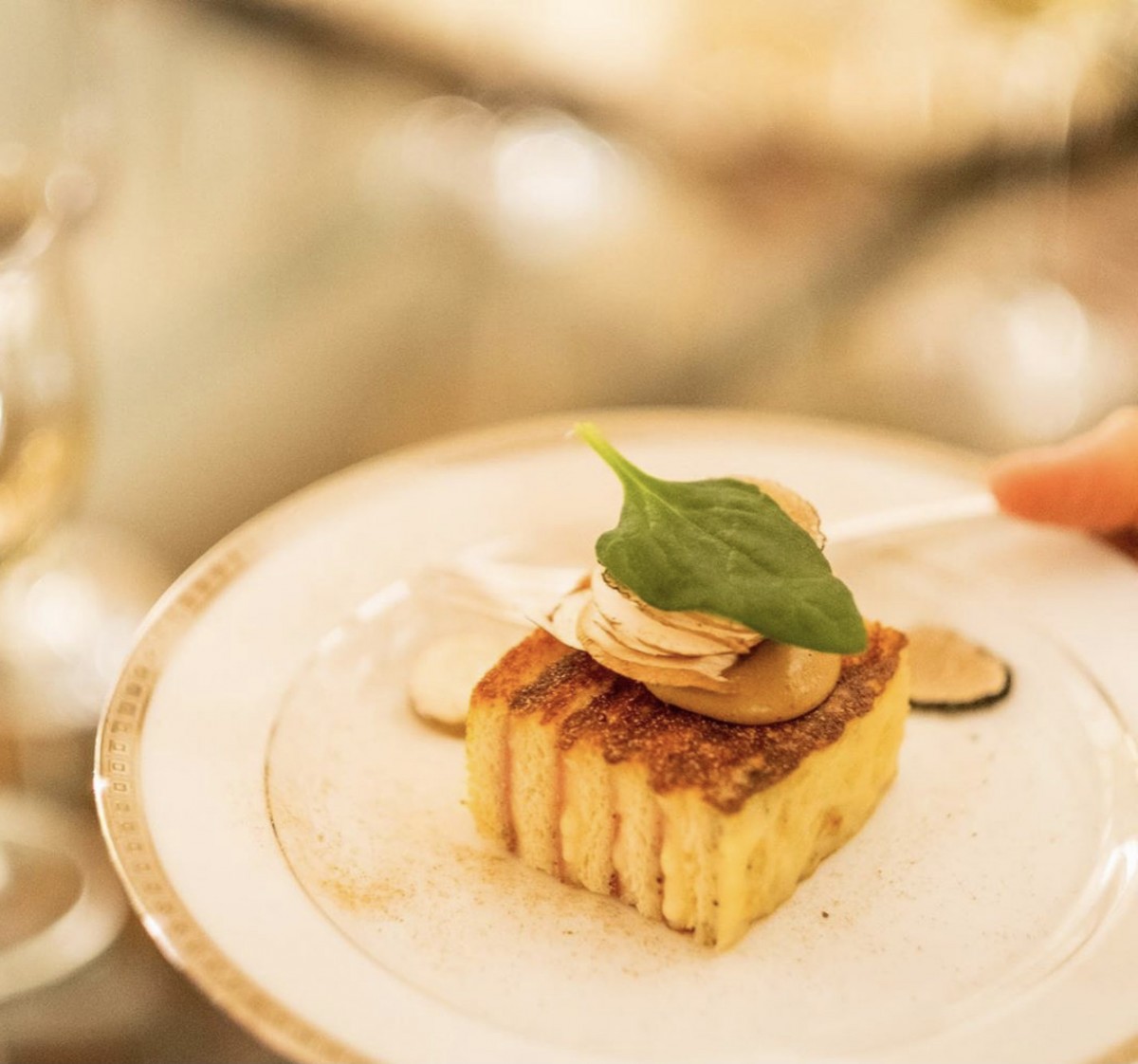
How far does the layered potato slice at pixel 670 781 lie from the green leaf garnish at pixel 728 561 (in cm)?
13

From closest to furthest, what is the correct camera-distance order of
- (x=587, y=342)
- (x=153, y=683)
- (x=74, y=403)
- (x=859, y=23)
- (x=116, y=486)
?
(x=153, y=683)
(x=74, y=403)
(x=116, y=486)
(x=587, y=342)
(x=859, y=23)

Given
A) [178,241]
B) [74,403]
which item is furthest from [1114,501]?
[178,241]

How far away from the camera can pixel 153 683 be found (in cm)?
138

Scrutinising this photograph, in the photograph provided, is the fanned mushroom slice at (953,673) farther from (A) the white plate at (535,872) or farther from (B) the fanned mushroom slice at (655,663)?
(B) the fanned mushroom slice at (655,663)

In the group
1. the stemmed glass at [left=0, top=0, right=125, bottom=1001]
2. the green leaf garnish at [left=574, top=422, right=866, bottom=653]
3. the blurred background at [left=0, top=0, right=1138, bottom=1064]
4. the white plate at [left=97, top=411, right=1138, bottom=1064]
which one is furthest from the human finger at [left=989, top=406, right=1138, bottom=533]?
the stemmed glass at [left=0, top=0, right=125, bottom=1001]

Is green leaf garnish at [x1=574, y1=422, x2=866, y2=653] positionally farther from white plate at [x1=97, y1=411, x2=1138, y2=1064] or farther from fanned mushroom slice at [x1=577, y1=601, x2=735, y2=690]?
white plate at [x1=97, y1=411, x2=1138, y2=1064]

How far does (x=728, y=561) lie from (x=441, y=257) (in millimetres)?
1928

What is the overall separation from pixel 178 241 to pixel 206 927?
227cm

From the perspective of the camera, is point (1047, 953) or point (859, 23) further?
point (859, 23)

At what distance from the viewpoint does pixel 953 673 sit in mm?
1562

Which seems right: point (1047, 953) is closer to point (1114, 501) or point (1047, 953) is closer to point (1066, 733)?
point (1066, 733)

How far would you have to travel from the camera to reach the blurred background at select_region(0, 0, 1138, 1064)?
6.20 feet

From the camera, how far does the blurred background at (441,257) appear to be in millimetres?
1891

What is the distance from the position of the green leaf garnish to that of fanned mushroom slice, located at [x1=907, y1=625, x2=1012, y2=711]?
363 mm
